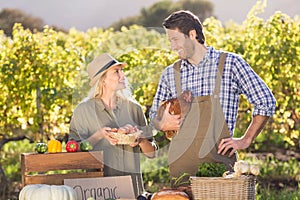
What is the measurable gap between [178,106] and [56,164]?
0.70 meters

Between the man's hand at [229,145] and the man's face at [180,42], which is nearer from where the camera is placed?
the man's hand at [229,145]

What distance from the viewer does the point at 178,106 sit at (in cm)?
350

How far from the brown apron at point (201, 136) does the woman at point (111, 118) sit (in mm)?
192

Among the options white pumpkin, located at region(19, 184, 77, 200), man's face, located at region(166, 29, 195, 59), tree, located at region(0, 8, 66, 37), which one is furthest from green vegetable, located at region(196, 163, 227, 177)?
tree, located at region(0, 8, 66, 37)

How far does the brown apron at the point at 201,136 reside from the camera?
11.9 feet

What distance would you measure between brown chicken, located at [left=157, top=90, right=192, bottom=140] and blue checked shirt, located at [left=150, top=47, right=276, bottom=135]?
112mm

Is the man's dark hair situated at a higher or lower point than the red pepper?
higher

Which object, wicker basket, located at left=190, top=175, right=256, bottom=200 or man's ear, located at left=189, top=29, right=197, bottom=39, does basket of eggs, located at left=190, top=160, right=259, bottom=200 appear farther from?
man's ear, located at left=189, top=29, right=197, bottom=39

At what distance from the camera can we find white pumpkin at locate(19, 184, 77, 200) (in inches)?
121

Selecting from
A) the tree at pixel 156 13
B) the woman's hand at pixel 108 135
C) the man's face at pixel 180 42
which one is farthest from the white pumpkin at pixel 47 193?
the tree at pixel 156 13

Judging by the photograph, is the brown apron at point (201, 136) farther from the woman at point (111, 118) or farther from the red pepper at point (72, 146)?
the red pepper at point (72, 146)

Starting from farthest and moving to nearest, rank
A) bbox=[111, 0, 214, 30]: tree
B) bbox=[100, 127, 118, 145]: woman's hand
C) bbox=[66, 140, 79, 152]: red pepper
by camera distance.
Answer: bbox=[111, 0, 214, 30]: tree < bbox=[100, 127, 118, 145]: woman's hand < bbox=[66, 140, 79, 152]: red pepper

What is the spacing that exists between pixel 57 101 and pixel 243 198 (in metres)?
4.40

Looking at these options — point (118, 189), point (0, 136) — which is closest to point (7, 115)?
point (0, 136)
